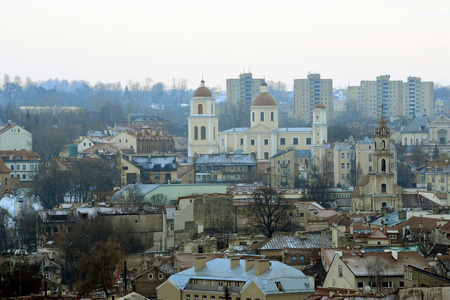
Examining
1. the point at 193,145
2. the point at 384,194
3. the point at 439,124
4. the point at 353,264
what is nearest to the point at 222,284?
the point at 353,264

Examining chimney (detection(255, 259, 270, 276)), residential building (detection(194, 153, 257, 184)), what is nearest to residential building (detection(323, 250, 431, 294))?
chimney (detection(255, 259, 270, 276))

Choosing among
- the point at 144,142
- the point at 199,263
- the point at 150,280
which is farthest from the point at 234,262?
the point at 144,142

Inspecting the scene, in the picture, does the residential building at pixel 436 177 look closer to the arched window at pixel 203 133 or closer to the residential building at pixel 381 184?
the residential building at pixel 381 184

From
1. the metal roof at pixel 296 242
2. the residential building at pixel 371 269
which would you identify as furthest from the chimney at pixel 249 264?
the metal roof at pixel 296 242

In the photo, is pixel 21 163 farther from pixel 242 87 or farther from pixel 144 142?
pixel 242 87

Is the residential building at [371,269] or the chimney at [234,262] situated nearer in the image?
the residential building at [371,269]

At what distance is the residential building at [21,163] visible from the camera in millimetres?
97000

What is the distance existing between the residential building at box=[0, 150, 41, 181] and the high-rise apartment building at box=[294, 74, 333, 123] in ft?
271

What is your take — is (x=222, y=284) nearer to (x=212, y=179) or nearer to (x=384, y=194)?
(x=384, y=194)

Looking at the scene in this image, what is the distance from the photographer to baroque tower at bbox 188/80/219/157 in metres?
111

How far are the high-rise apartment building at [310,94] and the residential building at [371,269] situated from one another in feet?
451

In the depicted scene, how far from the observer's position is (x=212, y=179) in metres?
92.4

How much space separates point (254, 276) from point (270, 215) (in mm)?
22536

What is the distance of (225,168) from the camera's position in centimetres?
9494
